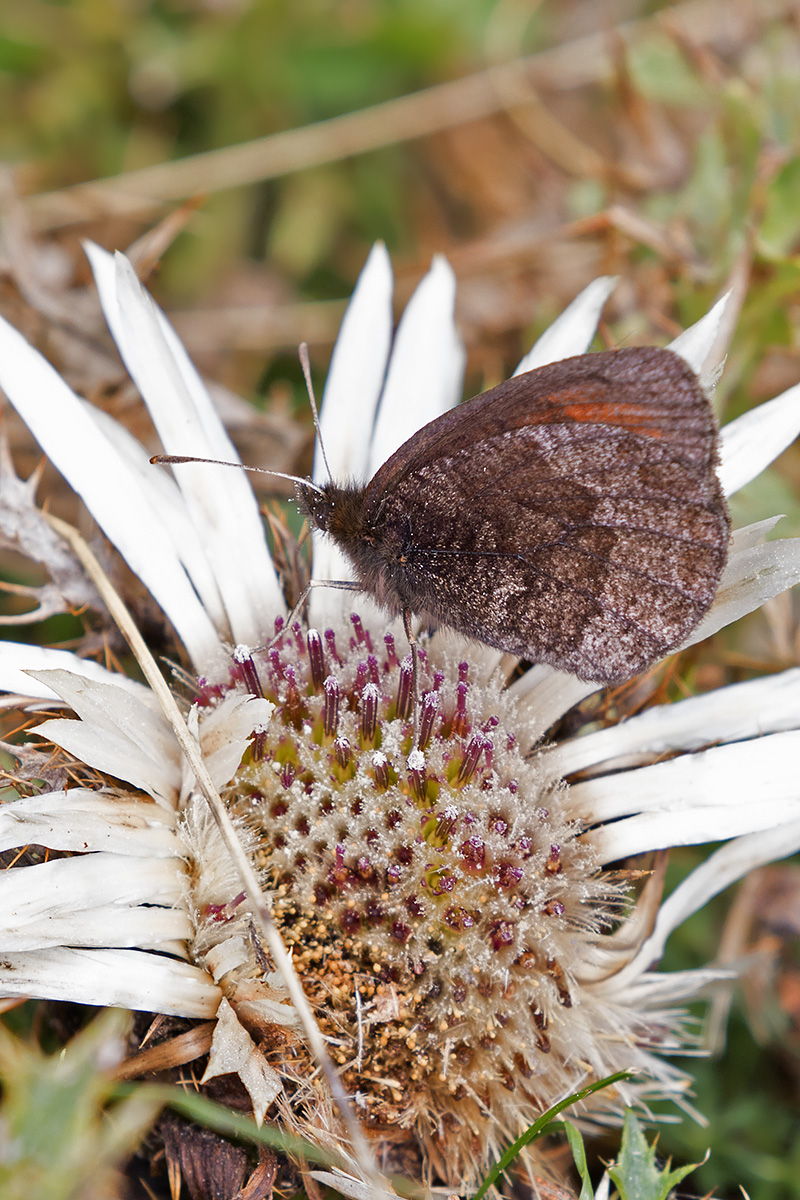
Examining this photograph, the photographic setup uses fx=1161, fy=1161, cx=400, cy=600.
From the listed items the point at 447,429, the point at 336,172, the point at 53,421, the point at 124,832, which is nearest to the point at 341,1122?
the point at 124,832

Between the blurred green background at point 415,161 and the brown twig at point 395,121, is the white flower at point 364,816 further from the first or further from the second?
the brown twig at point 395,121

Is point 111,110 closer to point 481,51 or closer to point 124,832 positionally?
point 481,51

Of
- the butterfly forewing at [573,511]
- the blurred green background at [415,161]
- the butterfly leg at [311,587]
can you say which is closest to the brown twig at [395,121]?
the blurred green background at [415,161]

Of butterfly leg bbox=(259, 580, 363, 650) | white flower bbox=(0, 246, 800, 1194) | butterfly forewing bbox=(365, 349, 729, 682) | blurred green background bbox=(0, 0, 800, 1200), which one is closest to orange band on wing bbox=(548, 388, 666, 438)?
butterfly forewing bbox=(365, 349, 729, 682)

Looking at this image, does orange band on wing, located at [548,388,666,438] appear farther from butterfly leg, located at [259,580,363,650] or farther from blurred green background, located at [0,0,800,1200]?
blurred green background, located at [0,0,800,1200]

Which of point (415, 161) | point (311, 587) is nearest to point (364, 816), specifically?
point (311, 587)

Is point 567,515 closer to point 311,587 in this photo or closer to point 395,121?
point 311,587
